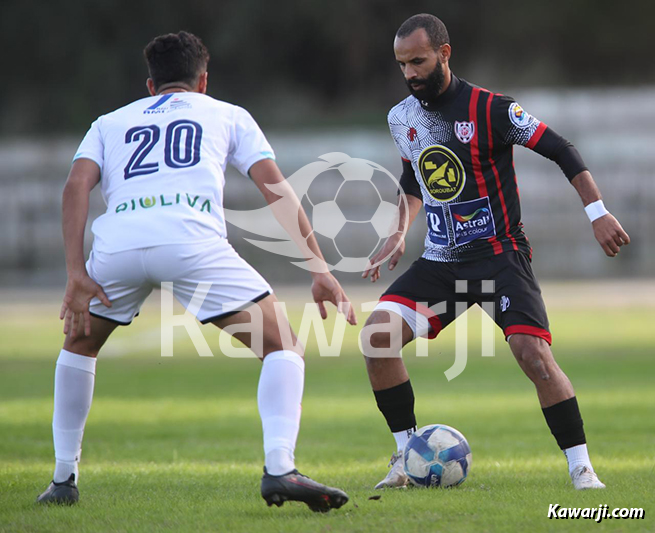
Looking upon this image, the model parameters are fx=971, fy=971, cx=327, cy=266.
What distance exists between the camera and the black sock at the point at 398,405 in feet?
19.2

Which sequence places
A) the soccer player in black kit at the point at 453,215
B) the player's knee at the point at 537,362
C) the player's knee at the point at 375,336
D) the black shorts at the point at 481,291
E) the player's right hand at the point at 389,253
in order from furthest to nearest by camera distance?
the player's right hand at the point at 389,253
the player's knee at the point at 375,336
the soccer player in black kit at the point at 453,215
the black shorts at the point at 481,291
the player's knee at the point at 537,362

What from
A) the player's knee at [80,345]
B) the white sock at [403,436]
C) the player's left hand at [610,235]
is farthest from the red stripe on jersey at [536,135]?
the player's knee at [80,345]

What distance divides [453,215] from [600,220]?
0.95 metres

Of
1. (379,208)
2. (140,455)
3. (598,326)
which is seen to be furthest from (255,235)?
(140,455)

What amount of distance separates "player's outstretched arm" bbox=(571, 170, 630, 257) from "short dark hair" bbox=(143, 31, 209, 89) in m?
2.12

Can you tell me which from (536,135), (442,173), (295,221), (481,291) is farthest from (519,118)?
(295,221)

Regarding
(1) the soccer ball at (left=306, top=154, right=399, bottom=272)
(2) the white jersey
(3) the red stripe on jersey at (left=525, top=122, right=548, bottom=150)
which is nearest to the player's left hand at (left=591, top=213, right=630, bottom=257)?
(3) the red stripe on jersey at (left=525, top=122, right=548, bottom=150)

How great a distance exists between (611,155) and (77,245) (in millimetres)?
35102

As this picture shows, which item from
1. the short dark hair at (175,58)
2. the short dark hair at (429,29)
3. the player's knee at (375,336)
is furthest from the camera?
the player's knee at (375,336)

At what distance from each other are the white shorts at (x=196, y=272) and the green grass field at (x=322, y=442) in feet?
3.36

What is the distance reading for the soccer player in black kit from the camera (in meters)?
5.52

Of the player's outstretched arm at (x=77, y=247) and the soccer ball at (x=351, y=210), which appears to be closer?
the player's outstretched arm at (x=77, y=247)

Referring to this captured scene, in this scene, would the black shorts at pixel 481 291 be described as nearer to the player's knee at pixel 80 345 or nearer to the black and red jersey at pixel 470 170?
the black and red jersey at pixel 470 170

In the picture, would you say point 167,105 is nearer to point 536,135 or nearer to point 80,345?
point 80,345
